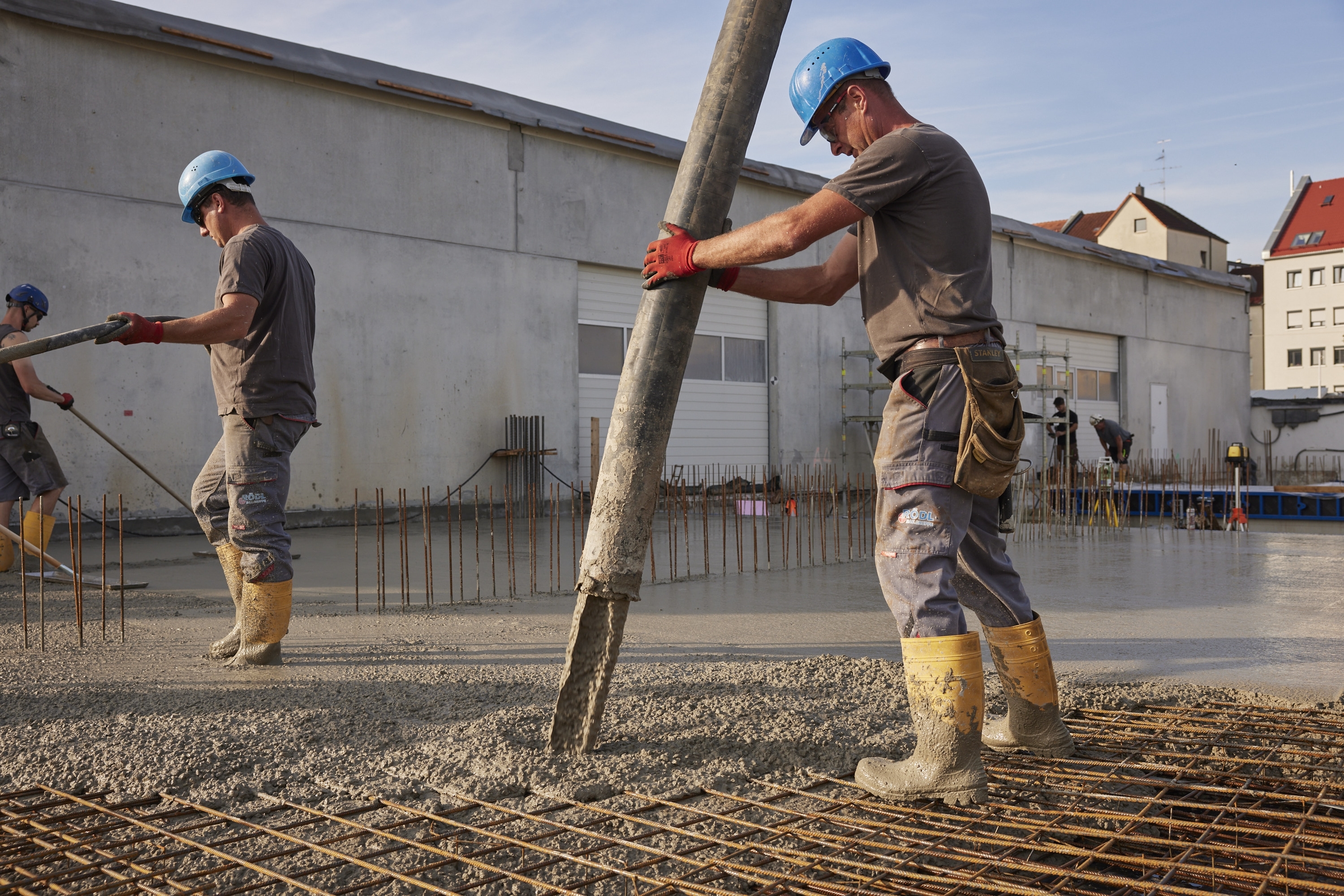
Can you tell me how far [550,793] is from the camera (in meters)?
2.35

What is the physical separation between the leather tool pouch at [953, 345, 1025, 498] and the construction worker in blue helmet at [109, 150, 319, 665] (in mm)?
2469

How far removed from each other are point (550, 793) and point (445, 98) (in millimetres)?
11003

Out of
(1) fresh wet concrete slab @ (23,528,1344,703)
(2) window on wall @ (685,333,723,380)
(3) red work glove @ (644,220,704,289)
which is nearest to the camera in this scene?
(3) red work glove @ (644,220,704,289)

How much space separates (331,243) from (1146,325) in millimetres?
19115

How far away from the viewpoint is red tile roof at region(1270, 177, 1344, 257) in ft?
144

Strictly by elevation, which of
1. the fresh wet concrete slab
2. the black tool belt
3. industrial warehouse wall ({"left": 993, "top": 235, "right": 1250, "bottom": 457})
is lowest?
the fresh wet concrete slab

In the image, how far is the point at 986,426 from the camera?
2354mm

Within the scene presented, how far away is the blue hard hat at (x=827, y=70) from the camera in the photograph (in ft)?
8.21

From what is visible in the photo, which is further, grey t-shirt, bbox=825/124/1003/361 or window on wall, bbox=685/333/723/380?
window on wall, bbox=685/333/723/380

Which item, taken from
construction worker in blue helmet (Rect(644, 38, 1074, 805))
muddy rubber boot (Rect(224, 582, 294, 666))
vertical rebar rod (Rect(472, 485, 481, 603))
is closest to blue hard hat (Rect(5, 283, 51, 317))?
vertical rebar rod (Rect(472, 485, 481, 603))

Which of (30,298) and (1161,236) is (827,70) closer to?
(30,298)

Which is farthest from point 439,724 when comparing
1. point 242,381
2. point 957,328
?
point 957,328

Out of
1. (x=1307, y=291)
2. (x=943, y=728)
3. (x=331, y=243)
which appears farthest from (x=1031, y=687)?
(x=1307, y=291)

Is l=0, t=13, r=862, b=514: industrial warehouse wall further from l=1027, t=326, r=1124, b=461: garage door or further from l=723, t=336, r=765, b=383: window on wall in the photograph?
l=1027, t=326, r=1124, b=461: garage door
